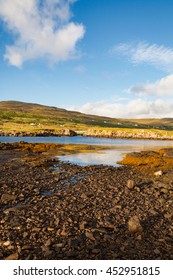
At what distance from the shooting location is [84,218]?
16.3 meters

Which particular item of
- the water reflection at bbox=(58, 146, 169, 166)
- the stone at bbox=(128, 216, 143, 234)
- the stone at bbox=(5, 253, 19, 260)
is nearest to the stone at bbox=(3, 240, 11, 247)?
the stone at bbox=(5, 253, 19, 260)

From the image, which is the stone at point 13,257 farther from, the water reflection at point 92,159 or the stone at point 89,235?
the water reflection at point 92,159

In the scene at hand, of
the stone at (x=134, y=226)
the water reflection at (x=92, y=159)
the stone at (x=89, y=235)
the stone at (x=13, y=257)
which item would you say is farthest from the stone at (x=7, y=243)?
the water reflection at (x=92, y=159)

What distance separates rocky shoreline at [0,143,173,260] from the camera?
12.3m

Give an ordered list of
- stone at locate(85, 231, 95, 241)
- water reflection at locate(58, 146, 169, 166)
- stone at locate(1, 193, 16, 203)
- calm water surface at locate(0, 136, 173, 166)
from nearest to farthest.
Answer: stone at locate(85, 231, 95, 241) < stone at locate(1, 193, 16, 203) < water reflection at locate(58, 146, 169, 166) < calm water surface at locate(0, 136, 173, 166)

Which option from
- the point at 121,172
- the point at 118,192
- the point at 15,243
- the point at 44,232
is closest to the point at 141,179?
the point at 121,172

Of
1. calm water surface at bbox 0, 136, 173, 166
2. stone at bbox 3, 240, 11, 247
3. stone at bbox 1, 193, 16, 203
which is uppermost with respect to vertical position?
stone at bbox 1, 193, 16, 203

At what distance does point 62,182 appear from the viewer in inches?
1028

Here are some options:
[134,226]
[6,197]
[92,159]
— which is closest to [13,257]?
[134,226]

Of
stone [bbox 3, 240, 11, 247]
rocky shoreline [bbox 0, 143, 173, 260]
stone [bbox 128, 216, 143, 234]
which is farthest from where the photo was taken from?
stone [bbox 128, 216, 143, 234]

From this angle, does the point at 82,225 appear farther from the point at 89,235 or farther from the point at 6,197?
the point at 6,197

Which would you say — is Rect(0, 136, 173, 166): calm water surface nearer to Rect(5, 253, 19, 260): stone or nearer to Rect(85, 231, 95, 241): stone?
Rect(85, 231, 95, 241): stone

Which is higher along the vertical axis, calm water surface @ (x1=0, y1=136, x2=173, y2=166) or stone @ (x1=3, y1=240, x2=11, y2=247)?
stone @ (x1=3, y1=240, x2=11, y2=247)

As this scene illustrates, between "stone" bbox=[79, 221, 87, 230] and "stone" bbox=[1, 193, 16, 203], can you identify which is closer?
"stone" bbox=[79, 221, 87, 230]
